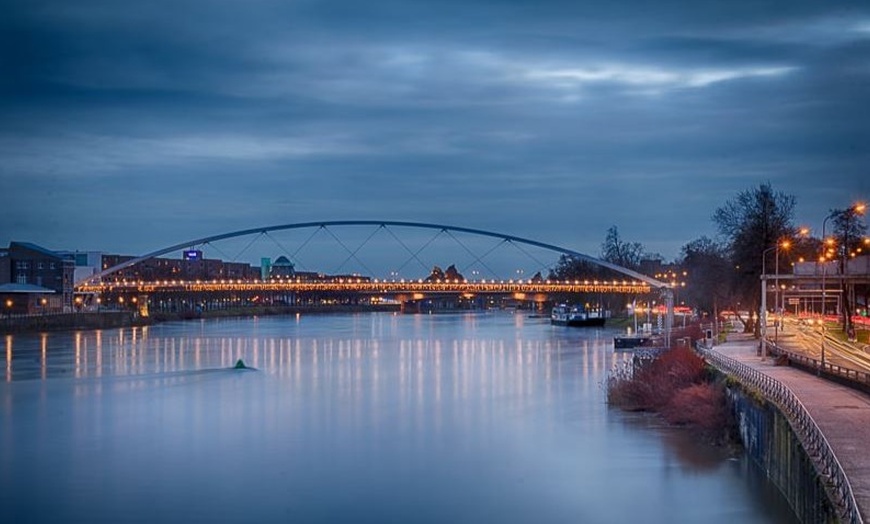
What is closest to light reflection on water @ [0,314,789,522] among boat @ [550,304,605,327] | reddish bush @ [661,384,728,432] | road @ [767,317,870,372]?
reddish bush @ [661,384,728,432]

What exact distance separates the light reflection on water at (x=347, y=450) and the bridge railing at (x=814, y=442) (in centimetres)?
196

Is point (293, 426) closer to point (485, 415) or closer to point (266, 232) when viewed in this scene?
point (485, 415)

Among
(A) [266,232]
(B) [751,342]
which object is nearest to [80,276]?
(A) [266,232]

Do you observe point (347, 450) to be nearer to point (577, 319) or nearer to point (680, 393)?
point (680, 393)

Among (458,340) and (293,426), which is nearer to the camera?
(293,426)

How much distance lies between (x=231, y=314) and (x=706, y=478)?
460ft

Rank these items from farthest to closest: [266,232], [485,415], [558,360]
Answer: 1. [266,232]
2. [558,360]
3. [485,415]

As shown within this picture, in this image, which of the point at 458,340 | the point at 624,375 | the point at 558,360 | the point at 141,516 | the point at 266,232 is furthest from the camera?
the point at 266,232

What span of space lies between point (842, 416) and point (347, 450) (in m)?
14.0

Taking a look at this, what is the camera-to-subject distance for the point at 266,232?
122m

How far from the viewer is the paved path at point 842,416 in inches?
702

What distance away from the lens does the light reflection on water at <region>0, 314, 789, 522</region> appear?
82.8ft

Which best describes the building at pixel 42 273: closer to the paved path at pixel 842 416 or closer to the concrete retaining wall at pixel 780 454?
the paved path at pixel 842 416

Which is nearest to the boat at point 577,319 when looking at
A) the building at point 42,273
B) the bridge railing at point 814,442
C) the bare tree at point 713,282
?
the bare tree at point 713,282
